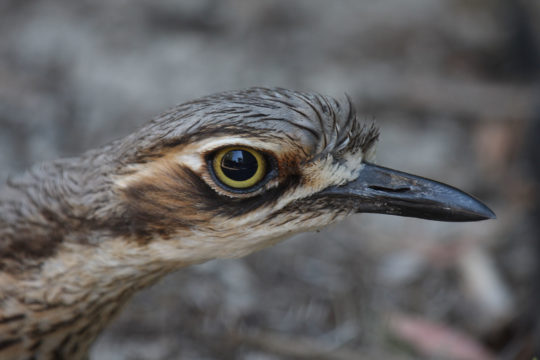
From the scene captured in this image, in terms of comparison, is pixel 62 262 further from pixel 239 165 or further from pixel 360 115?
pixel 360 115

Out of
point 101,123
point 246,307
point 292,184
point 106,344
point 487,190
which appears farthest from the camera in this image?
point 101,123

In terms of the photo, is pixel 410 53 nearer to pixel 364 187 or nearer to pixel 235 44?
pixel 235 44

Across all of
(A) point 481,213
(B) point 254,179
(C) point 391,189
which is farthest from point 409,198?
(B) point 254,179

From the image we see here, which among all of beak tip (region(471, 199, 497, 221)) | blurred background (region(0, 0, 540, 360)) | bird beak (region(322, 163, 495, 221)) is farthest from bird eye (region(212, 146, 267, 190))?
blurred background (region(0, 0, 540, 360))

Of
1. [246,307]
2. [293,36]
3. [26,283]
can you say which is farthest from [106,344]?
[293,36]

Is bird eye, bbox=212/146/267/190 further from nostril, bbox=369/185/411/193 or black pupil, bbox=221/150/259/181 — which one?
nostril, bbox=369/185/411/193

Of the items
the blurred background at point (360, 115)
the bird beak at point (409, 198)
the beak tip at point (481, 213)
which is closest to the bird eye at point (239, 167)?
the bird beak at point (409, 198)
